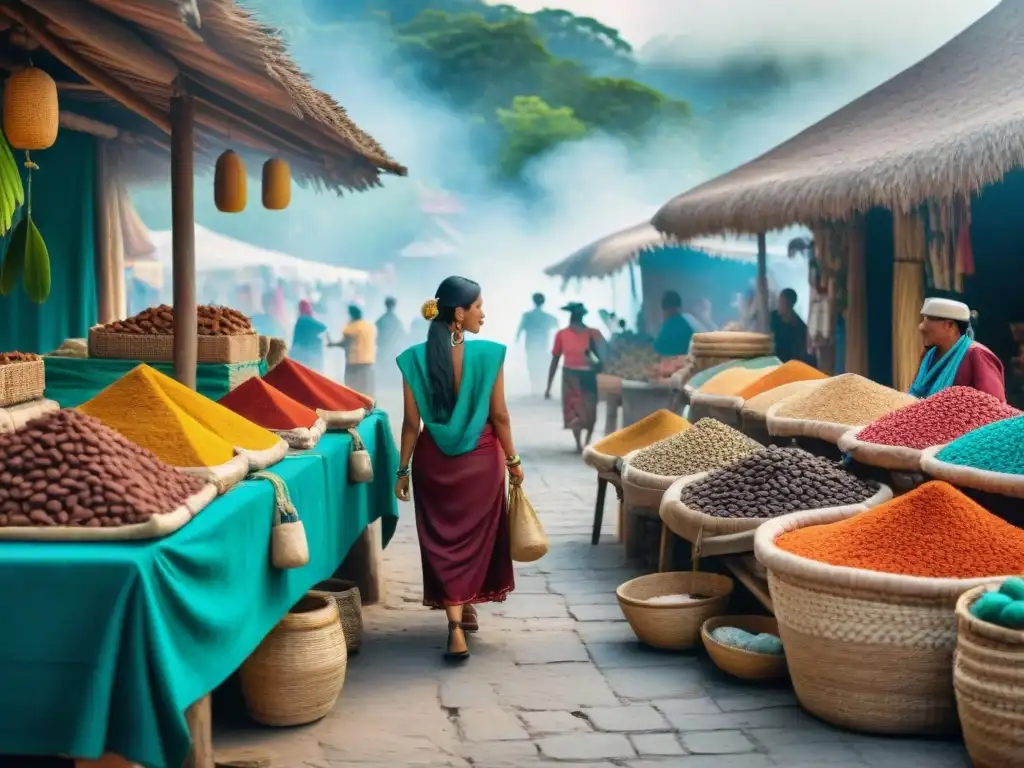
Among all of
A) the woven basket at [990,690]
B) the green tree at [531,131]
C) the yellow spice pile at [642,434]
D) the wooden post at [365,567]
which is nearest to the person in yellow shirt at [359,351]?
the yellow spice pile at [642,434]

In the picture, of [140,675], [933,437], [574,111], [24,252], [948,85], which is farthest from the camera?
[574,111]

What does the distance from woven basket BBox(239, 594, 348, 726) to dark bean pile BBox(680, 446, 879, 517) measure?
5.18 ft

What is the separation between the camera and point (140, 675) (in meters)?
2.54

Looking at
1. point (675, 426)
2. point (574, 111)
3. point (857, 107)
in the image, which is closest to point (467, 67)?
point (574, 111)

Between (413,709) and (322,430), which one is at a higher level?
(322,430)

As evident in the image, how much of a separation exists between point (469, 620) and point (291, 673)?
51.5 inches

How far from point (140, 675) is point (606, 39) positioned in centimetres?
3850

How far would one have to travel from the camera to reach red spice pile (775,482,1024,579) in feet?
11.3

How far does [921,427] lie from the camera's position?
177 inches

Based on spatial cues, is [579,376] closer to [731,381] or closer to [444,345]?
[731,381]

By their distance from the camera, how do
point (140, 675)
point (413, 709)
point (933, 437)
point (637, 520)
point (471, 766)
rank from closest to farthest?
point (140, 675) < point (471, 766) < point (413, 709) < point (933, 437) < point (637, 520)

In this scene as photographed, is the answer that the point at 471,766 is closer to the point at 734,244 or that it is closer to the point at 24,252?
the point at 24,252

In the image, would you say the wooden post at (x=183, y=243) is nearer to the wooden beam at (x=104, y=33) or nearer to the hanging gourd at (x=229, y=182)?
the wooden beam at (x=104, y=33)

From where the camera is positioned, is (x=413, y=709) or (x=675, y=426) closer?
(x=413, y=709)
